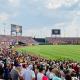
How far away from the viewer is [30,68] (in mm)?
14000

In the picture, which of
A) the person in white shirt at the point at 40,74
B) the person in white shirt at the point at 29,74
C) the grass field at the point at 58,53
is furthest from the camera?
the grass field at the point at 58,53

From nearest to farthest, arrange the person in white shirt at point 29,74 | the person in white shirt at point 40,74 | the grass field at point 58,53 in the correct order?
the person in white shirt at point 40,74 < the person in white shirt at point 29,74 < the grass field at point 58,53

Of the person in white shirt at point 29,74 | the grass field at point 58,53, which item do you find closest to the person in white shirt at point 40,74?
the person in white shirt at point 29,74

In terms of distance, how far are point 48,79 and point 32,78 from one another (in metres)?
0.75

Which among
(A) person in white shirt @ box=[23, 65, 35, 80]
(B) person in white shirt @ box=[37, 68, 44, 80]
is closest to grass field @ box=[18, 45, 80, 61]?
(A) person in white shirt @ box=[23, 65, 35, 80]

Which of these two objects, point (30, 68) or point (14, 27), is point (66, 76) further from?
point (14, 27)

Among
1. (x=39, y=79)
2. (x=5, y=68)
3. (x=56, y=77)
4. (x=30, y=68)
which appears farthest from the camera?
(x=5, y=68)

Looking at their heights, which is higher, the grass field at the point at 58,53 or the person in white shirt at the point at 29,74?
the person in white shirt at the point at 29,74

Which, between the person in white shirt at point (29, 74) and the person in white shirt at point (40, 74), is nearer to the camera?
the person in white shirt at point (40, 74)

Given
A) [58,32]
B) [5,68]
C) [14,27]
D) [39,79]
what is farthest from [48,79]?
[58,32]

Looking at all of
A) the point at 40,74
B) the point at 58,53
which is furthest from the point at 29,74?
the point at 58,53

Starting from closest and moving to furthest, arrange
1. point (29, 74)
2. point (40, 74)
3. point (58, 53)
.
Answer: point (40, 74), point (29, 74), point (58, 53)

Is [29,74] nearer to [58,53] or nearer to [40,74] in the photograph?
[40,74]

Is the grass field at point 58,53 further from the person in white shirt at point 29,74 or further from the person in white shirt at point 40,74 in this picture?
the person in white shirt at point 40,74
